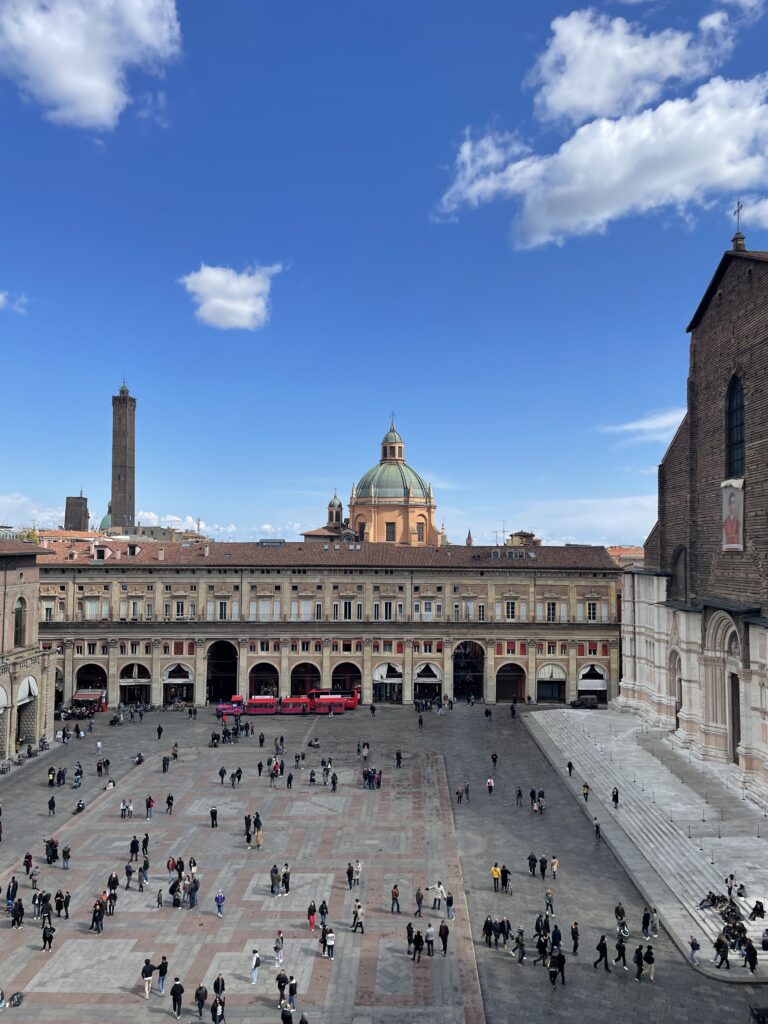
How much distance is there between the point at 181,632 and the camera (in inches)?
2975

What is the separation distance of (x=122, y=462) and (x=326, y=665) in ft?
275

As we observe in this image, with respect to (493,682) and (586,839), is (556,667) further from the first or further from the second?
(586,839)

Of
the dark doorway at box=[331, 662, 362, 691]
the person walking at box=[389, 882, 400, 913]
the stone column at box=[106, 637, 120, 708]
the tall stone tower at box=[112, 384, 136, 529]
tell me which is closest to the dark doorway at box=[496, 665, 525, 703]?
the dark doorway at box=[331, 662, 362, 691]

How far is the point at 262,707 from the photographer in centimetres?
7081

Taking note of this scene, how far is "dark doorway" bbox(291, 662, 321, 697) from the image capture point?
77.4 metres

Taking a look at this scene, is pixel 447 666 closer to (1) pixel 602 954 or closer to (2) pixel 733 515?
(2) pixel 733 515

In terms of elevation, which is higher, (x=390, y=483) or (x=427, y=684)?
(x=390, y=483)

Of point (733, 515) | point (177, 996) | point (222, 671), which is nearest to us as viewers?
point (177, 996)

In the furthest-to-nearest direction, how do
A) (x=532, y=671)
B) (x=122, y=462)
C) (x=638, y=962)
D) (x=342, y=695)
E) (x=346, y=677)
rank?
(x=122, y=462)
(x=346, y=677)
(x=532, y=671)
(x=342, y=695)
(x=638, y=962)

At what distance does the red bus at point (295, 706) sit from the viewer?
7081 cm

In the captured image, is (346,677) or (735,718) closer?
(735,718)

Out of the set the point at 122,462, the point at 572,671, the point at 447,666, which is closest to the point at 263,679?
the point at 447,666

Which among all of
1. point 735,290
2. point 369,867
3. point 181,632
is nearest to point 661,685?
point 735,290

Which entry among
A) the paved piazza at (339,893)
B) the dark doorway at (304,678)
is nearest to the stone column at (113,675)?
the dark doorway at (304,678)
